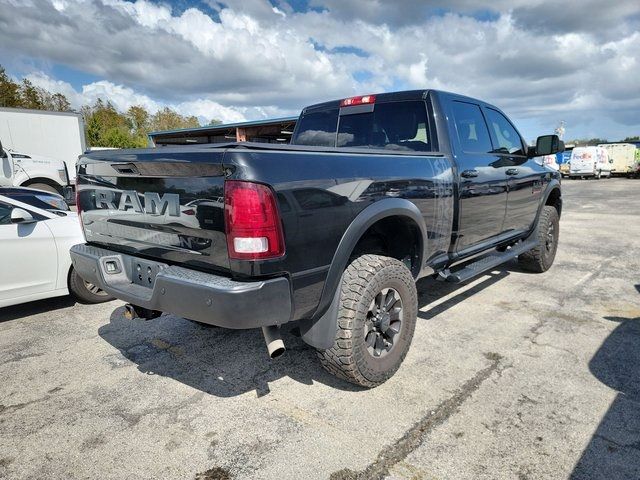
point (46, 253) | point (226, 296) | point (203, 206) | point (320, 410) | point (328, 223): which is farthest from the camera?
point (46, 253)

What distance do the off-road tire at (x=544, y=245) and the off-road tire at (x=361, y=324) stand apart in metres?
3.17

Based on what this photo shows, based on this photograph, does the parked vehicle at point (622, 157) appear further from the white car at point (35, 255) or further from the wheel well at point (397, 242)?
the white car at point (35, 255)

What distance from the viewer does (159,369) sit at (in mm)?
3266

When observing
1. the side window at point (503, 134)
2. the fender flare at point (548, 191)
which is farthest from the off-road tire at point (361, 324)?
the fender flare at point (548, 191)

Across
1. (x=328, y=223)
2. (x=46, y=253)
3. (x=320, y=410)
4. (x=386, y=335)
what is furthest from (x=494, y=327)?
(x=46, y=253)

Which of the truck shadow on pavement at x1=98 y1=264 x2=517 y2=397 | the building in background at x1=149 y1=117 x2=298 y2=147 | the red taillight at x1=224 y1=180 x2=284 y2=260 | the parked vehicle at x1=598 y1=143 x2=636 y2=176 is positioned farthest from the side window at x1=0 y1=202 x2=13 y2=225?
the parked vehicle at x1=598 y1=143 x2=636 y2=176

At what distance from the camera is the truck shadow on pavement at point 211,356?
3.06m

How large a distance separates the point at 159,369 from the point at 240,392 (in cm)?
76

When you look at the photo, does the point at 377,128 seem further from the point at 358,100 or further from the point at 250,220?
the point at 250,220

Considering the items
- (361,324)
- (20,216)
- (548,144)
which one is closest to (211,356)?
(361,324)

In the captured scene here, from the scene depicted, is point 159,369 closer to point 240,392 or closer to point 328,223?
point 240,392

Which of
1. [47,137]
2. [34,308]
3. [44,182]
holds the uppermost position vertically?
[47,137]

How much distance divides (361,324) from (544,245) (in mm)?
3812

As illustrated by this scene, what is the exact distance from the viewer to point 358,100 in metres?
3.95
